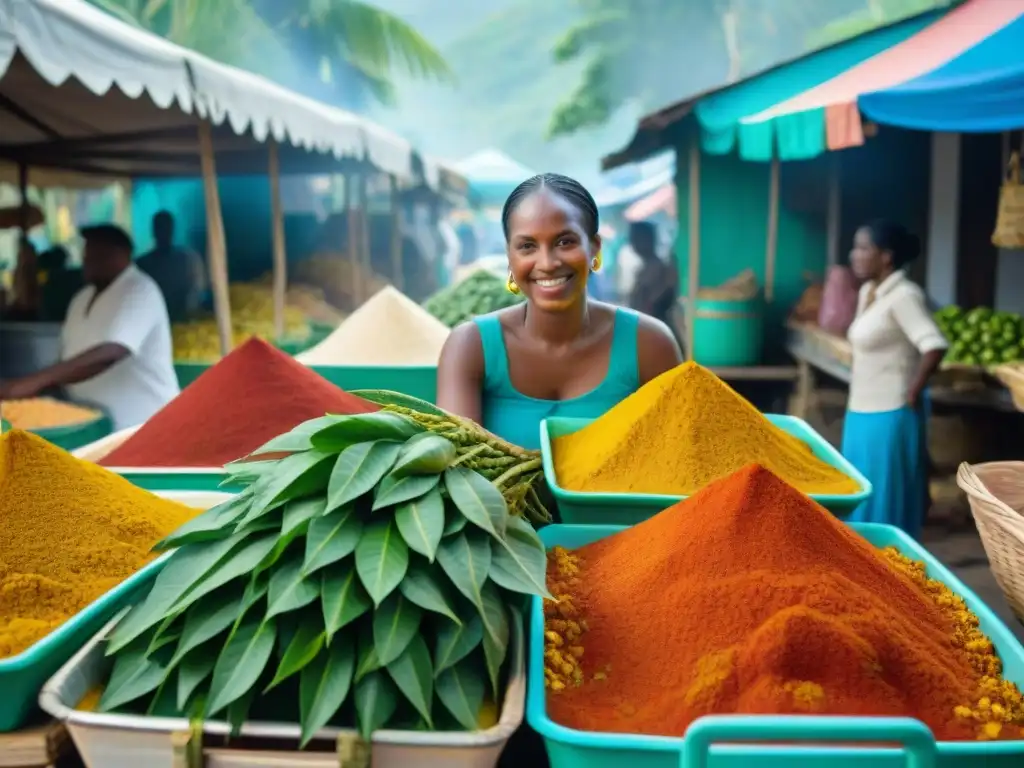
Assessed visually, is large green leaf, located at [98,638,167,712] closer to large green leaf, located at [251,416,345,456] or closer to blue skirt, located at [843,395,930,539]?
large green leaf, located at [251,416,345,456]

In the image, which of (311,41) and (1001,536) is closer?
(1001,536)

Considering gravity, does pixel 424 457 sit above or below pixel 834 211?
below

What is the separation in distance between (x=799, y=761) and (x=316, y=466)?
20.7 inches

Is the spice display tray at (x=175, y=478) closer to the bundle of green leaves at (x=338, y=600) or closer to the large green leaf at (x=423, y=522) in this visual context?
the bundle of green leaves at (x=338, y=600)

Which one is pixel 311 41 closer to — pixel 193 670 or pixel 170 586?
pixel 170 586

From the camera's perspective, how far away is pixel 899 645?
2.90ft

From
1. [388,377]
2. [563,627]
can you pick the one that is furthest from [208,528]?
[388,377]

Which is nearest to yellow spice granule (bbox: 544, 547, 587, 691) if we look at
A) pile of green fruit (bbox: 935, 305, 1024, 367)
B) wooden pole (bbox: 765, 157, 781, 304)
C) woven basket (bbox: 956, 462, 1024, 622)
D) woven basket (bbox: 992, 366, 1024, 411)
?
woven basket (bbox: 956, 462, 1024, 622)

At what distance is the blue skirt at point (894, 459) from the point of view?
362cm

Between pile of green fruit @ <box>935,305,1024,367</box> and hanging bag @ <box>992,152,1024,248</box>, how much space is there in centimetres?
75

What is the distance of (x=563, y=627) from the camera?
966mm

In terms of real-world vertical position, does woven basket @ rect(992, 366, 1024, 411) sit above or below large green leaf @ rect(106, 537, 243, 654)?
below

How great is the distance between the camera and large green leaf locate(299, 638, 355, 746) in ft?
2.53

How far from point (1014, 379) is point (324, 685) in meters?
3.45
